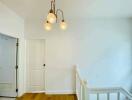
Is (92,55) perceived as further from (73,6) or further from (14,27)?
(14,27)

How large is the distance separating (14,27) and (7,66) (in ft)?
5.25

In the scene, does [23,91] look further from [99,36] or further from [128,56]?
[128,56]

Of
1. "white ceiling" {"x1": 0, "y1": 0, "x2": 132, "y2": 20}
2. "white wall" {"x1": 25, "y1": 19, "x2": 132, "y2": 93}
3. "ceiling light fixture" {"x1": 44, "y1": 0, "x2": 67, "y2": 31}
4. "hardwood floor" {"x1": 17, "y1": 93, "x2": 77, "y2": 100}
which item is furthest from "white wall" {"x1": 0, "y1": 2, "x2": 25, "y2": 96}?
"ceiling light fixture" {"x1": 44, "y1": 0, "x2": 67, "y2": 31}

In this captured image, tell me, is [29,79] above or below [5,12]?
below

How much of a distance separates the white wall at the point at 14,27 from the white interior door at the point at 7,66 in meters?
0.25

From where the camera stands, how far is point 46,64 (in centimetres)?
602

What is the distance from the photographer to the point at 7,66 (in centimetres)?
576

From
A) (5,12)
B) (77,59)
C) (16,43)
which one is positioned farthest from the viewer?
(77,59)

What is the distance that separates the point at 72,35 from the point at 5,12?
8.67 feet

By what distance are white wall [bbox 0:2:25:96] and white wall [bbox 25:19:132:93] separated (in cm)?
94

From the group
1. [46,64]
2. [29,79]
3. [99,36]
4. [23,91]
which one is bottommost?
[23,91]

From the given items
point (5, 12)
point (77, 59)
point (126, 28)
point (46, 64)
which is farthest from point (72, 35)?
point (5, 12)

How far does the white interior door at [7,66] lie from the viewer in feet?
18.6

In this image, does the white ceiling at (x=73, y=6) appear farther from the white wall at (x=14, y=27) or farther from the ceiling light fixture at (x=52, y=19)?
the ceiling light fixture at (x=52, y=19)
